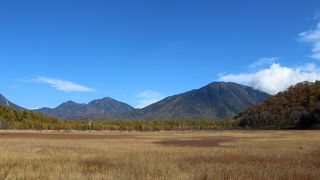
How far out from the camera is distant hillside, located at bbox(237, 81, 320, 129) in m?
144

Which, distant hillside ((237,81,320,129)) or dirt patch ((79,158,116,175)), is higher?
distant hillside ((237,81,320,129))

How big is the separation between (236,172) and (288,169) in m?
3.33

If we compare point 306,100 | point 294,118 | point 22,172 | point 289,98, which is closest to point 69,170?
point 22,172

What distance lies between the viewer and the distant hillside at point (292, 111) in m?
144

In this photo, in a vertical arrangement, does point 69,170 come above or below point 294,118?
below

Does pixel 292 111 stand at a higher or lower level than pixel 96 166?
higher

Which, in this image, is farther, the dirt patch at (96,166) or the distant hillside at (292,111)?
the distant hillside at (292,111)

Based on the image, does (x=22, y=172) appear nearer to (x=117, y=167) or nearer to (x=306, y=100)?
(x=117, y=167)

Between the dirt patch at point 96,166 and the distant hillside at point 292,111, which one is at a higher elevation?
the distant hillside at point 292,111

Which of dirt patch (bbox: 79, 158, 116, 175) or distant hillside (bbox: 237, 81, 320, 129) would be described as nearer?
dirt patch (bbox: 79, 158, 116, 175)

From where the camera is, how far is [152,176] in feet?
68.0

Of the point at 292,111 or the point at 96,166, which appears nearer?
the point at 96,166

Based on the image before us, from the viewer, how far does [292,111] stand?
160 metres

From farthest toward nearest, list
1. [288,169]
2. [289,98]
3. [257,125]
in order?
1. [289,98]
2. [257,125]
3. [288,169]
